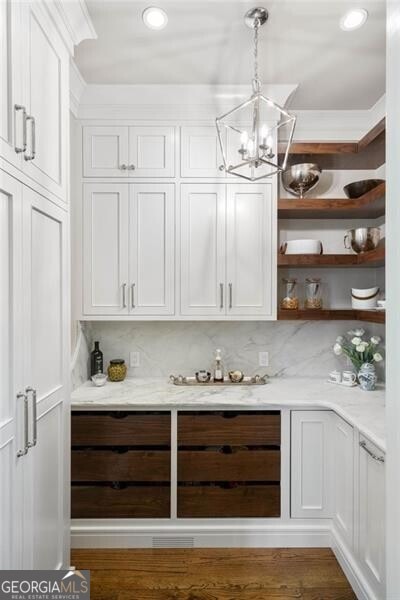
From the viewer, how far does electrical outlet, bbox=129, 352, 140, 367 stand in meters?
2.82

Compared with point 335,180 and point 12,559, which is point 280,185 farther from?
point 12,559

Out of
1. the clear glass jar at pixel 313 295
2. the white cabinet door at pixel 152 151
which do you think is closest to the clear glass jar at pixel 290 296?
the clear glass jar at pixel 313 295

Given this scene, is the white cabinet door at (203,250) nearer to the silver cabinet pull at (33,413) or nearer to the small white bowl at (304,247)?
the small white bowl at (304,247)

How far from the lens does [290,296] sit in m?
2.71

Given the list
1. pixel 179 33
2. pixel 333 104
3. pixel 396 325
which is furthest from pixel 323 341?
pixel 179 33

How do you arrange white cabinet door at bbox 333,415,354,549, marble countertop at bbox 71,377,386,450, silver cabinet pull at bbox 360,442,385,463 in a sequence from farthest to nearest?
1. marble countertop at bbox 71,377,386,450
2. white cabinet door at bbox 333,415,354,549
3. silver cabinet pull at bbox 360,442,385,463

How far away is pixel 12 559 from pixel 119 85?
8.49 ft

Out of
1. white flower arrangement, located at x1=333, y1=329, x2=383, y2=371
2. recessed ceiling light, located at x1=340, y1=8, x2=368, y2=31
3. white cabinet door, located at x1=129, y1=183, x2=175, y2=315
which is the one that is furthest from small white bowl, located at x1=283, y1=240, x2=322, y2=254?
recessed ceiling light, located at x1=340, y1=8, x2=368, y2=31

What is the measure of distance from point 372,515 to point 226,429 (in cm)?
86

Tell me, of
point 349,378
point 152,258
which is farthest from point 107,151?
point 349,378

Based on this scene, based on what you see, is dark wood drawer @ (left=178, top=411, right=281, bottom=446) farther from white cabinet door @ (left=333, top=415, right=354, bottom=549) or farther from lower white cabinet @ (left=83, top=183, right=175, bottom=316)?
lower white cabinet @ (left=83, top=183, right=175, bottom=316)

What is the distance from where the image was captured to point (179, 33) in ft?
6.28

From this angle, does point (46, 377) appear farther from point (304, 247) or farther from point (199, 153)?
point (304, 247)

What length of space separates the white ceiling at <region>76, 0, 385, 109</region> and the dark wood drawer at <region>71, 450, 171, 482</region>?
7.69 ft
